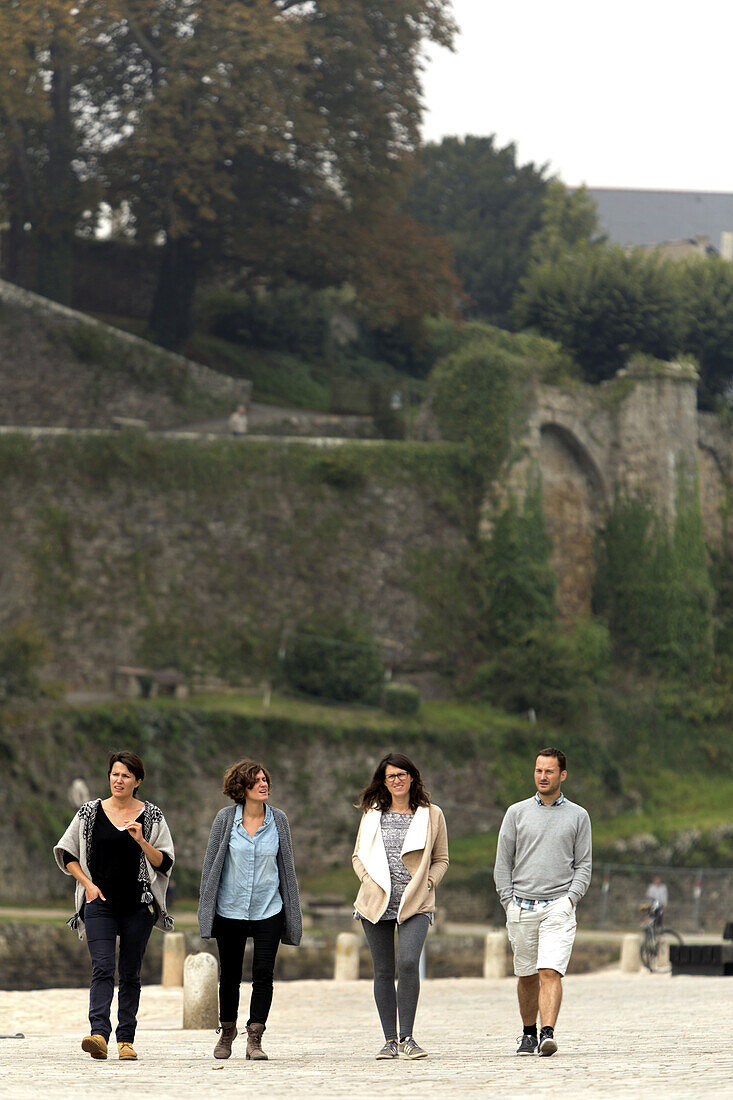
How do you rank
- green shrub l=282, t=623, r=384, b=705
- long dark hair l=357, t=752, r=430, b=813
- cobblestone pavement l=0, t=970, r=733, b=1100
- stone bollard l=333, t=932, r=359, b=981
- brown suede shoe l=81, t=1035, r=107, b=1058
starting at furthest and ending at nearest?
green shrub l=282, t=623, r=384, b=705
stone bollard l=333, t=932, r=359, b=981
long dark hair l=357, t=752, r=430, b=813
brown suede shoe l=81, t=1035, r=107, b=1058
cobblestone pavement l=0, t=970, r=733, b=1100

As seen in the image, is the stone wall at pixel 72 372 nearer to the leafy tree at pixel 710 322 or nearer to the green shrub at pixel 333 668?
the green shrub at pixel 333 668

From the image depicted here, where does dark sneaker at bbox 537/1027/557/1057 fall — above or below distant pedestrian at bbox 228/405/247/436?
below

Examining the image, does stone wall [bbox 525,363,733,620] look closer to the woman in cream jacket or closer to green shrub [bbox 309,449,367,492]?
green shrub [bbox 309,449,367,492]

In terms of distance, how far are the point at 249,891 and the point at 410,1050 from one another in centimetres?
111

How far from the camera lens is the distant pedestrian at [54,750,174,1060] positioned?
8.38 m

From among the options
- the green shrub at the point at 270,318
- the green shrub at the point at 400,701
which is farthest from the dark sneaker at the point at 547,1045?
the green shrub at the point at 270,318

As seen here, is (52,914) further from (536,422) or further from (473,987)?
(536,422)

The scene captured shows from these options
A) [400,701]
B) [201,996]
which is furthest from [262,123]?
[201,996]

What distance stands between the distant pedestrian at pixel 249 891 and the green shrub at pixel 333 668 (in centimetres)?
2047

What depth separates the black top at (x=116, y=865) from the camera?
331 inches

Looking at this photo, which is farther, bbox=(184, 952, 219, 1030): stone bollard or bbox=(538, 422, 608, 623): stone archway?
bbox=(538, 422, 608, 623): stone archway

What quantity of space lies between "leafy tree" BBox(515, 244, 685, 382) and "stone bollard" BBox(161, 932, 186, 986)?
2234cm

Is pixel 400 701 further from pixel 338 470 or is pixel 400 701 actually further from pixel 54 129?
pixel 54 129

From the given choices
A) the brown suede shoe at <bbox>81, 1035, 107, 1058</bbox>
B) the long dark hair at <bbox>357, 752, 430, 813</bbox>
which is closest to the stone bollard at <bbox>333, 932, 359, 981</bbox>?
the long dark hair at <bbox>357, 752, 430, 813</bbox>
